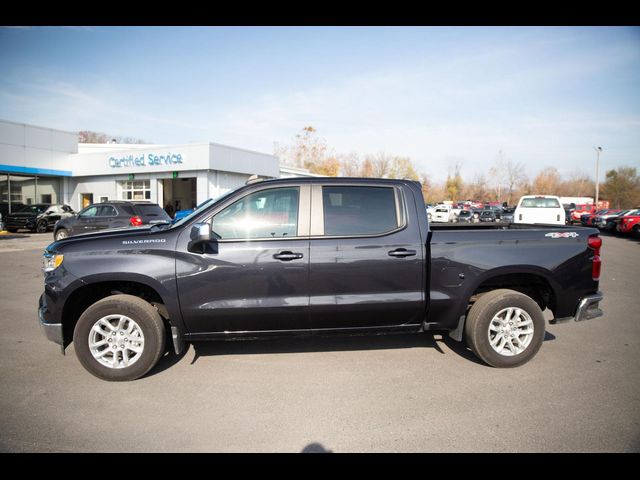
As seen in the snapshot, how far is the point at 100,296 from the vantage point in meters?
4.16

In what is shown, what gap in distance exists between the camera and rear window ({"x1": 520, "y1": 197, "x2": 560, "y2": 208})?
652 inches

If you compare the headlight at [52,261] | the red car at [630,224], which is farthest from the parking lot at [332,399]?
the red car at [630,224]

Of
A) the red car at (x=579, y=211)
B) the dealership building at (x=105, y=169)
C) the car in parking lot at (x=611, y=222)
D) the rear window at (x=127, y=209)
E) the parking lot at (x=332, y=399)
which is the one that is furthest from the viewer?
the red car at (x=579, y=211)

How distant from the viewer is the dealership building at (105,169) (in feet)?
87.7

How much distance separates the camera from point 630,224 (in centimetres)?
2109

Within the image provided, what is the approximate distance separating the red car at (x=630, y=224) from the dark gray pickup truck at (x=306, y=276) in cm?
2154

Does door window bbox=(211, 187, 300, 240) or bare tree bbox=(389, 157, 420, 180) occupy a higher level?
bare tree bbox=(389, 157, 420, 180)

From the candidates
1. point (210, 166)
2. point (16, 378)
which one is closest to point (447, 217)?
point (210, 166)

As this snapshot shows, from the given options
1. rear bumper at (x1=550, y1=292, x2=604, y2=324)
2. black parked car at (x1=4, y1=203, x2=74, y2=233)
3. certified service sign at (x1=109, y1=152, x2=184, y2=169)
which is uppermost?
certified service sign at (x1=109, y1=152, x2=184, y2=169)

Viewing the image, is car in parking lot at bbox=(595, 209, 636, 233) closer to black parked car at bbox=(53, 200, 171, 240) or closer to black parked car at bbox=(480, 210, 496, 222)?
black parked car at bbox=(480, 210, 496, 222)

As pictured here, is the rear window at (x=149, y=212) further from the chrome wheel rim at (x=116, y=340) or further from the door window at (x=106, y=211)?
the chrome wheel rim at (x=116, y=340)

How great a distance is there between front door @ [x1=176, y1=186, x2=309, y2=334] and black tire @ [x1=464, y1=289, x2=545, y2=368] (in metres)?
1.78

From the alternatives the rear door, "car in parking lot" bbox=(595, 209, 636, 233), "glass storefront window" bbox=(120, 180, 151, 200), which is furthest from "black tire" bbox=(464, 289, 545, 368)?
"glass storefront window" bbox=(120, 180, 151, 200)
